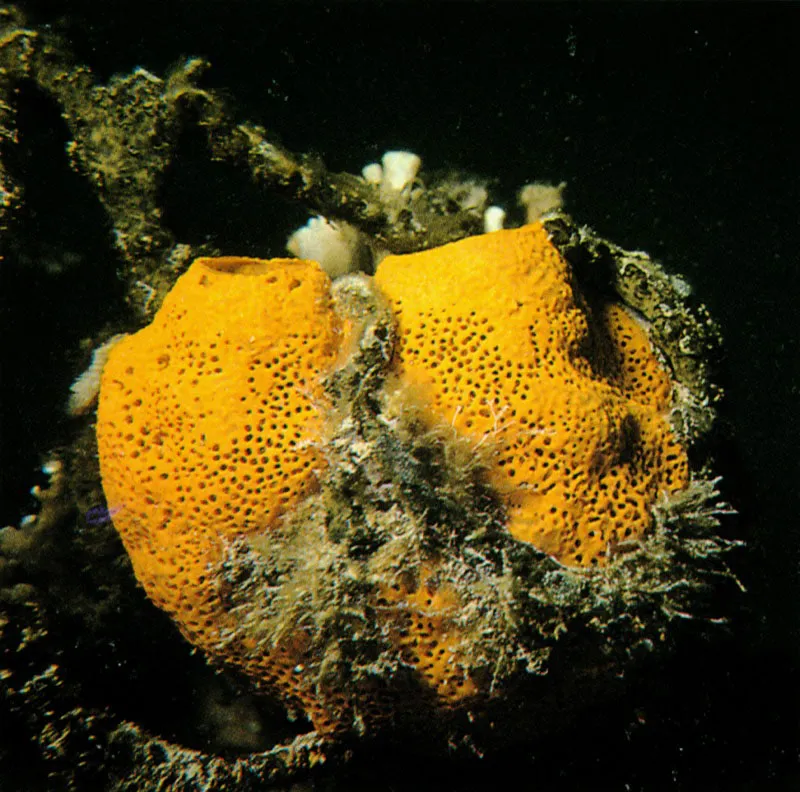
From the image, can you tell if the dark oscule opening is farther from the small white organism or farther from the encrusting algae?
the encrusting algae

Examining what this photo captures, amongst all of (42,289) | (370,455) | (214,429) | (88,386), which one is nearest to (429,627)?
(370,455)

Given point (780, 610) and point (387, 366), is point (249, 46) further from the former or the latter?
point (780, 610)

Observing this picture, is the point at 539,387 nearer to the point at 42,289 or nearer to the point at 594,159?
the point at 594,159

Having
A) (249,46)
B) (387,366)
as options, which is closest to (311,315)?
(387,366)

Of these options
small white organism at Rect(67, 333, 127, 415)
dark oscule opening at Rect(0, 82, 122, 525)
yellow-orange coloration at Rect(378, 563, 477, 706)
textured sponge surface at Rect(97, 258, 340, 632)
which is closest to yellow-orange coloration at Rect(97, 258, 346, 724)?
textured sponge surface at Rect(97, 258, 340, 632)

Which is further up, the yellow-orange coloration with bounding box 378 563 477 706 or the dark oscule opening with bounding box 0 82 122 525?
the dark oscule opening with bounding box 0 82 122 525
